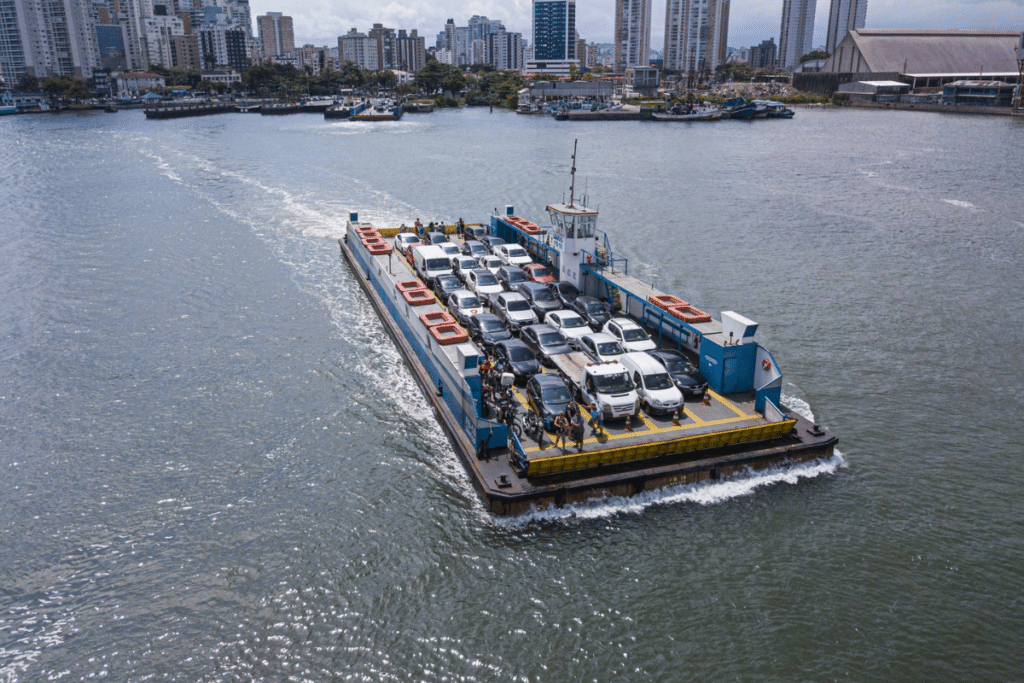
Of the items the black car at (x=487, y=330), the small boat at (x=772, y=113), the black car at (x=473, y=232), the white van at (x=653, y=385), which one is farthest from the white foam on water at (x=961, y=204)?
the small boat at (x=772, y=113)

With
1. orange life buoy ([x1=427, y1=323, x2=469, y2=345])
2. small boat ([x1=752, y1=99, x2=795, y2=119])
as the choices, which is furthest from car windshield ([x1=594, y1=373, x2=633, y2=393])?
small boat ([x1=752, y1=99, x2=795, y2=119])

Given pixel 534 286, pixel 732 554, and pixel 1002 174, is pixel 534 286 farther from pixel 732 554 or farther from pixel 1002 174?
pixel 1002 174

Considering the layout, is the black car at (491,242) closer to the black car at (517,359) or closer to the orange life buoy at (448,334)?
the black car at (517,359)

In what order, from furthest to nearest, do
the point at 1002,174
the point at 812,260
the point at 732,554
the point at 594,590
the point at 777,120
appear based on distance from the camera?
the point at 777,120, the point at 1002,174, the point at 812,260, the point at 732,554, the point at 594,590

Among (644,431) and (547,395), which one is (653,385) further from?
Result: (547,395)

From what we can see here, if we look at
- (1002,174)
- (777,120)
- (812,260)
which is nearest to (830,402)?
(812,260)

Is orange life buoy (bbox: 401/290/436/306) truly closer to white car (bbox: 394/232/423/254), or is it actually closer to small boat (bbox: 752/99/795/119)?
white car (bbox: 394/232/423/254)
